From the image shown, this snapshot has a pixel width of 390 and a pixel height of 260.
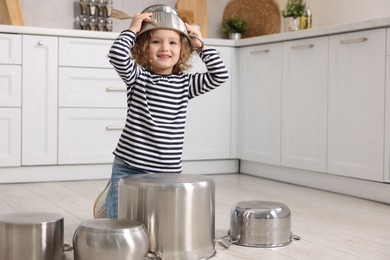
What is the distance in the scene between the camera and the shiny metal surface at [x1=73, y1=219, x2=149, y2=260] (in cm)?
175

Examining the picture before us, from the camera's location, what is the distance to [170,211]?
1901 millimetres

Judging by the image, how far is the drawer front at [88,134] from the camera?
381 cm

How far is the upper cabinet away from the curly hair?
1394mm

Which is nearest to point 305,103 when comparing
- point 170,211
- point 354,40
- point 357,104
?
point 357,104

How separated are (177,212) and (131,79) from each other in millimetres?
560

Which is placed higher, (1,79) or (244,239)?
(1,79)

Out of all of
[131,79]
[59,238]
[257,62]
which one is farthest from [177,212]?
[257,62]

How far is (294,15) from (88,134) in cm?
150

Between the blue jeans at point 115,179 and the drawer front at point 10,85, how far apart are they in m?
1.53

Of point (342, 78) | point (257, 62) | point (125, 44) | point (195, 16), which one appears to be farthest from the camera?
point (195, 16)

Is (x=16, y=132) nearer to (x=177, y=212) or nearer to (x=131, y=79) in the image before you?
(x=131, y=79)

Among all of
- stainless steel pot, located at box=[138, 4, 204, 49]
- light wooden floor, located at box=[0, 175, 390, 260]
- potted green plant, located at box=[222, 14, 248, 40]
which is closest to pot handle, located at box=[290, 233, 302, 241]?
light wooden floor, located at box=[0, 175, 390, 260]

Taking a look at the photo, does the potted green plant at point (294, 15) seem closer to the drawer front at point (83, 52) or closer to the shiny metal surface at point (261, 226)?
the drawer front at point (83, 52)

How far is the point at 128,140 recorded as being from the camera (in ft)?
7.48
